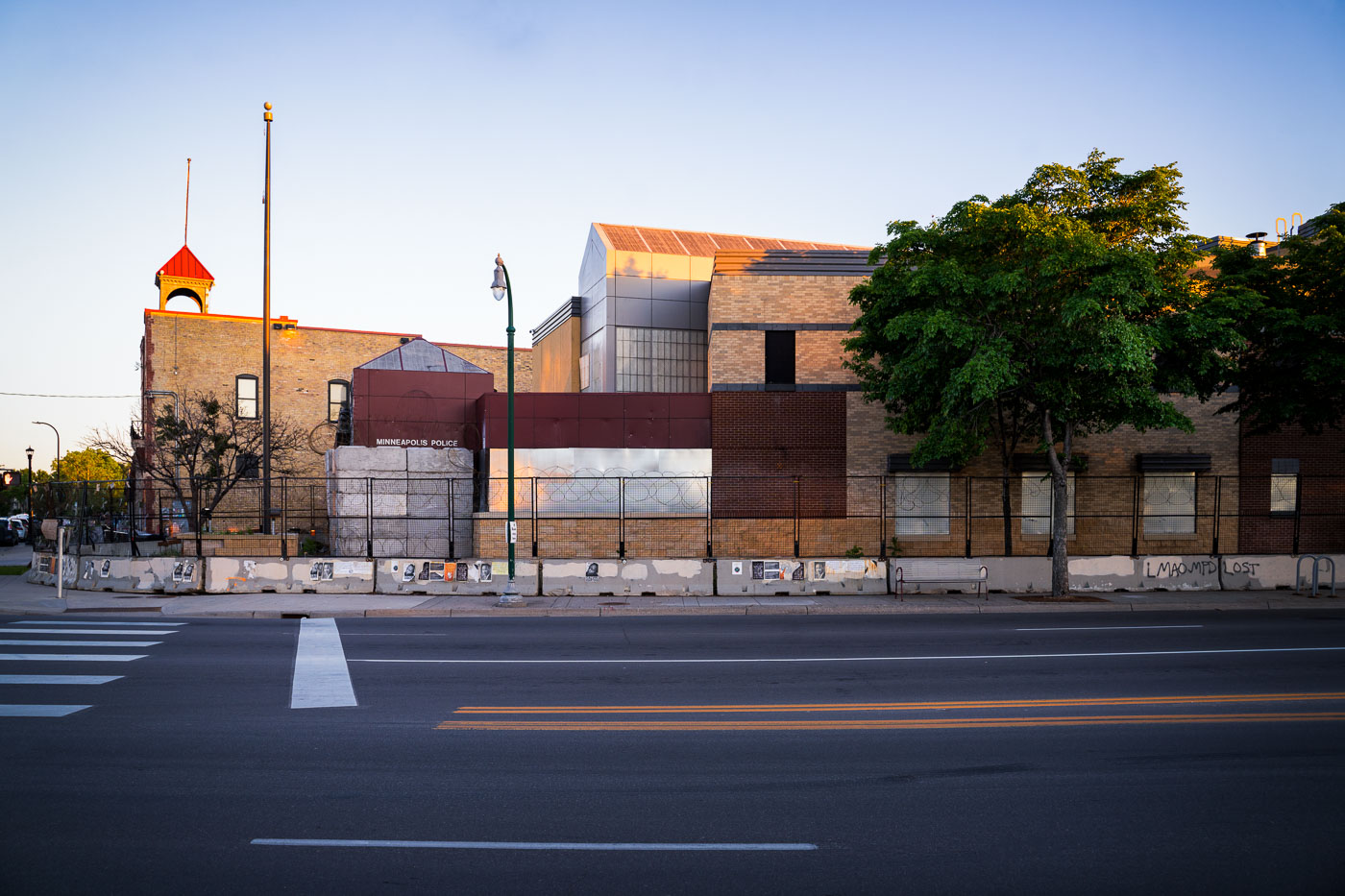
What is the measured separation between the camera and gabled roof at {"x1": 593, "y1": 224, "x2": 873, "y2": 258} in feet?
110

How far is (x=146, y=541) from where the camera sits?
33219mm

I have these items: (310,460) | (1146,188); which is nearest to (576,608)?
(1146,188)

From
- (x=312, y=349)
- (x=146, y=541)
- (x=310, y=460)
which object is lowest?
(x=146, y=541)

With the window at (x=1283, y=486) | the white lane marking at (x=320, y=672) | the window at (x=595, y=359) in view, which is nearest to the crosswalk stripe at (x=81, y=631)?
the white lane marking at (x=320, y=672)

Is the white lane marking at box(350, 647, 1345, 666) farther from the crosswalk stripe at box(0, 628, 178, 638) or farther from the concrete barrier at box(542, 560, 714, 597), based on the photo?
the concrete barrier at box(542, 560, 714, 597)

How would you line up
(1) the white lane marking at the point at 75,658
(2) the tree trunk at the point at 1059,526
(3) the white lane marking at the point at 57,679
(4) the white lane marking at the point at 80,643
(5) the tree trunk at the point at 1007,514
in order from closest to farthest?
(3) the white lane marking at the point at 57,679 < (1) the white lane marking at the point at 75,658 < (4) the white lane marking at the point at 80,643 < (2) the tree trunk at the point at 1059,526 < (5) the tree trunk at the point at 1007,514

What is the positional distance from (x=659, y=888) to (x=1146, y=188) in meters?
19.7

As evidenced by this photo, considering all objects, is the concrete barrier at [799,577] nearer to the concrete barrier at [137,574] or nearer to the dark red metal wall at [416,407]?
the concrete barrier at [137,574]

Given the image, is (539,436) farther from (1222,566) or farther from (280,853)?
(280,853)

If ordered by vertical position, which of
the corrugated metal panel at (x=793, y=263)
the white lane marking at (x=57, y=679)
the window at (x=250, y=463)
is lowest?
the white lane marking at (x=57, y=679)

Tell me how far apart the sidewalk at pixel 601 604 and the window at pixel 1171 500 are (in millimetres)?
6122

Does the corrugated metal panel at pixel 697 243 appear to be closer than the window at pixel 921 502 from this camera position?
No

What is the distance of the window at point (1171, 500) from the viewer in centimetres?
2641

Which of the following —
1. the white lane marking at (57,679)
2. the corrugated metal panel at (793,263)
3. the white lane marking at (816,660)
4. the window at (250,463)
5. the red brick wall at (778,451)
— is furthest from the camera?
the window at (250,463)
